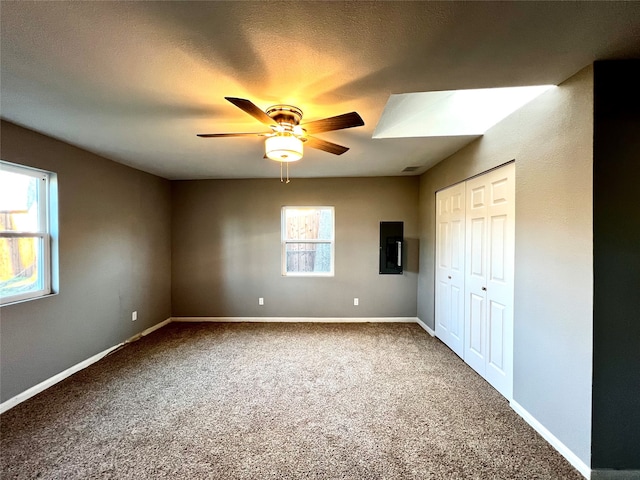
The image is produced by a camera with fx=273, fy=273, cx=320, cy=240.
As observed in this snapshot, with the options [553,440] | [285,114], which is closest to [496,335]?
[553,440]

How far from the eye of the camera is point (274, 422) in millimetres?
2062

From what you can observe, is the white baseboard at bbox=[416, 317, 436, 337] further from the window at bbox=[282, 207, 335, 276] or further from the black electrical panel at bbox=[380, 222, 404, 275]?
the window at bbox=[282, 207, 335, 276]

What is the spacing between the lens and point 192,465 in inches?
65.9

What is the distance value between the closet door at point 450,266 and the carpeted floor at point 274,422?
0.34 meters

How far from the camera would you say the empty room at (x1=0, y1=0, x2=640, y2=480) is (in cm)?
134

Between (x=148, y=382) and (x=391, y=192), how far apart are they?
398 centimetres

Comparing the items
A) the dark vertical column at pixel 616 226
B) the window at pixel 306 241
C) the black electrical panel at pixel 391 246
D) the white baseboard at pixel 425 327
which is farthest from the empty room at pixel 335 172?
the window at pixel 306 241

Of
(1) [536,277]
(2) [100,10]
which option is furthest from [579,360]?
(2) [100,10]

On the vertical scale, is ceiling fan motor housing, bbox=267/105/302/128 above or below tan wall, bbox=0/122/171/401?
above

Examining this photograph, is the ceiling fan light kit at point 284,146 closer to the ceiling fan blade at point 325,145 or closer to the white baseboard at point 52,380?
the ceiling fan blade at point 325,145

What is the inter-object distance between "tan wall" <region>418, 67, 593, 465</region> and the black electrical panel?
2098 mm

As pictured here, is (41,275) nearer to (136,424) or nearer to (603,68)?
(136,424)

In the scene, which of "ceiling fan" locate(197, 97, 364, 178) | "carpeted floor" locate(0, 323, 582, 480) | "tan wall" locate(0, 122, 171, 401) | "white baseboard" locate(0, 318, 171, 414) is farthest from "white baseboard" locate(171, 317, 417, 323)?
"ceiling fan" locate(197, 97, 364, 178)

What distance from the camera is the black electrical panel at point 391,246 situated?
173 inches
